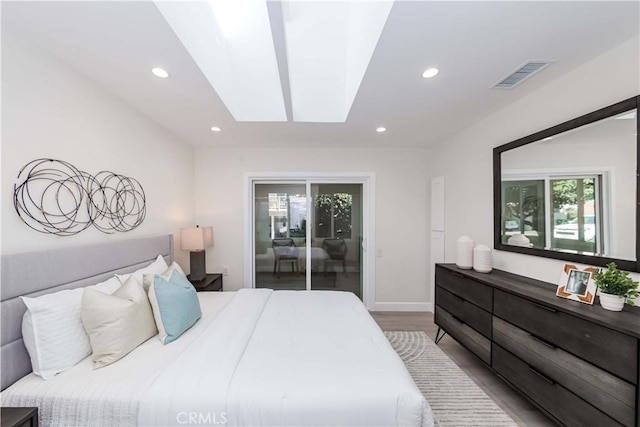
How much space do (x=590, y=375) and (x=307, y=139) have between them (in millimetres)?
3381

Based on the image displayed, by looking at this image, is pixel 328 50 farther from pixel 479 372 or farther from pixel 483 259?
pixel 479 372

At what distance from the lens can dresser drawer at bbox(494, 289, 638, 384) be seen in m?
1.26

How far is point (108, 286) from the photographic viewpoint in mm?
1896

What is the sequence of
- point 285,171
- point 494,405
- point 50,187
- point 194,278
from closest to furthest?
1. point 50,187
2. point 494,405
3. point 194,278
4. point 285,171

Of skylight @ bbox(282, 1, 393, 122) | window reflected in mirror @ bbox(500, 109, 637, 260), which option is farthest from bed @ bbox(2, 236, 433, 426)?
skylight @ bbox(282, 1, 393, 122)

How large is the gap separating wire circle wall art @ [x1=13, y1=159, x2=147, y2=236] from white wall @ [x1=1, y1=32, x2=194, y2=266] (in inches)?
1.8

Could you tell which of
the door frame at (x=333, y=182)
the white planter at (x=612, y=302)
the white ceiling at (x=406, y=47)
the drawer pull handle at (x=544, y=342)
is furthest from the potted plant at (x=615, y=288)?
the door frame at (x=333, y=182)

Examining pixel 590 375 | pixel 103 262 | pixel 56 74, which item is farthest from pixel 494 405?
pixel 56 74

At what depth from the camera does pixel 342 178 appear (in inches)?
162

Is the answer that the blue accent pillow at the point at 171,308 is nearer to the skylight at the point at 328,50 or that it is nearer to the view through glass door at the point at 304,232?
the skylight at the point at 328,50

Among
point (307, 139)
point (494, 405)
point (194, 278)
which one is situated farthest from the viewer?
point (307, 139)

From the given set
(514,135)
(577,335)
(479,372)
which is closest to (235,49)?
(514,135)

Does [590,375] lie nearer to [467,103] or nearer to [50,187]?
[467,103]

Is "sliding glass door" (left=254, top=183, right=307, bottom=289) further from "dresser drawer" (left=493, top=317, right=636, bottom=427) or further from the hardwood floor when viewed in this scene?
"dresser drawer" (left=493, top=317, right=636, bottom=427)
